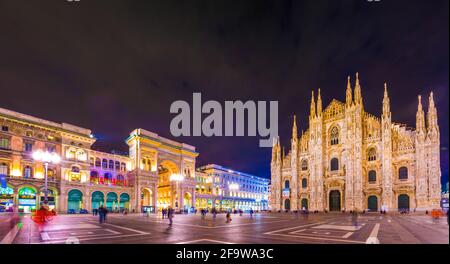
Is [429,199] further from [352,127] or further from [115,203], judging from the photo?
[115,203]

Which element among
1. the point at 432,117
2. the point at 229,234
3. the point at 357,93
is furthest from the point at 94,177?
the point at 432,117

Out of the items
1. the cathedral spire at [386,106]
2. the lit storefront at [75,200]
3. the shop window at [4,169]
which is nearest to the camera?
the shop window at [4,169]

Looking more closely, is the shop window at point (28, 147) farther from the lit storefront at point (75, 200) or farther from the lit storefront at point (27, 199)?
the lit storefront at point (75, 200)

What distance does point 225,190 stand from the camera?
95.6 metres

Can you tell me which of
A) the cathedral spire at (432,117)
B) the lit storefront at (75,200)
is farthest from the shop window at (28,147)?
the cathedral spire at (432,117)

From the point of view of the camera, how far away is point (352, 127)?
56844 mm

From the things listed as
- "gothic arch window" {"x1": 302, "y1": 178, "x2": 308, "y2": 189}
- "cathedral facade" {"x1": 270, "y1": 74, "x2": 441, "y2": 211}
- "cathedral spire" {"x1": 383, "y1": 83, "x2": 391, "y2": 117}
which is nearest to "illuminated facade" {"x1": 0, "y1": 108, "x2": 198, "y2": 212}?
"cathedral facade" {"x1": 270, "y1": 74, "x2": 441, "y2": 211}

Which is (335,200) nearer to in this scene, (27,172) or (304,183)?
(304,183)

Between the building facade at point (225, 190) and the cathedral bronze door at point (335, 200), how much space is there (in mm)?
26877

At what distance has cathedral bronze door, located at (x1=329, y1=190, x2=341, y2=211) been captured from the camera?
5834cm

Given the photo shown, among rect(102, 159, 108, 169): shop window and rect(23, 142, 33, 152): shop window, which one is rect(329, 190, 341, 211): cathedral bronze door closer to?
rect(102, 159, 108, 169): shop window

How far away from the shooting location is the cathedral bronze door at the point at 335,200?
58344 mm
